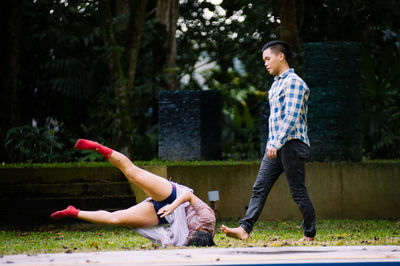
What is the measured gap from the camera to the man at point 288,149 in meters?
6.09

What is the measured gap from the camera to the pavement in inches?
165

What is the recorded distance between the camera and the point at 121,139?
449 inches

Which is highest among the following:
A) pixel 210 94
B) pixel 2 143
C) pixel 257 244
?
pixel 210 94

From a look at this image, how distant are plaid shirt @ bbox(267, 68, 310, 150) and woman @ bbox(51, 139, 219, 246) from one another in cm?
95

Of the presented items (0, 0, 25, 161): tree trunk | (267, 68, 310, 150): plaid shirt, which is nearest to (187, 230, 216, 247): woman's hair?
(267, 68, 310, 150): plaid shirt

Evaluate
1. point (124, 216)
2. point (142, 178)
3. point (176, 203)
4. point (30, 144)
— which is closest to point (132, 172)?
point (142, 178)

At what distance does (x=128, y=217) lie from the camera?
594 centimetres

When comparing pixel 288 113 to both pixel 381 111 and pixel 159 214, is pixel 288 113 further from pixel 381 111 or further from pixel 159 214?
pixel 381 111

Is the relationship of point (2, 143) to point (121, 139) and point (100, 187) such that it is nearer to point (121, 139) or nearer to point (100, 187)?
point (121, 139)

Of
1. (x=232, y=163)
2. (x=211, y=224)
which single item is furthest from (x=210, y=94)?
(x=211, y=224)

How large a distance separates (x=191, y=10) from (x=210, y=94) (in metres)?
3.48

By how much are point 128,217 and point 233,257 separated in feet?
5.83

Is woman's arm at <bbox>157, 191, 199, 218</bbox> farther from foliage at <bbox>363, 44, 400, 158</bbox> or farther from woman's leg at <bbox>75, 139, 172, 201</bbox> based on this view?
foliage at <bbox>363, 44, 400, 158</bbox>

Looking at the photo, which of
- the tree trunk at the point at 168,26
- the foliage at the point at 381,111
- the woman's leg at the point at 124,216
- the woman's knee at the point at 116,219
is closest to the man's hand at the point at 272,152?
the woman's leg at the point at 124,216
